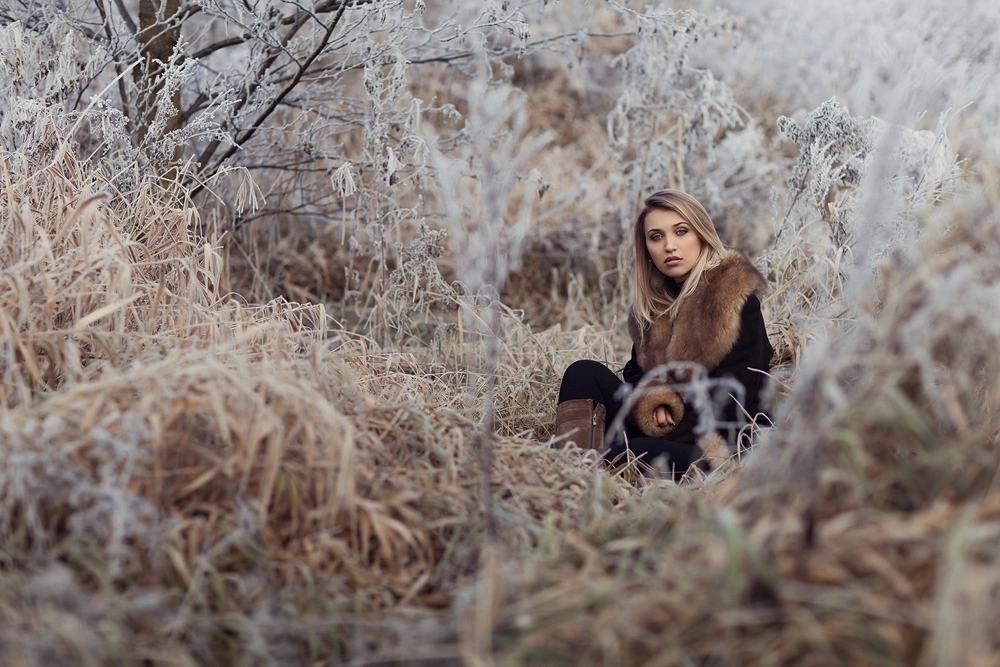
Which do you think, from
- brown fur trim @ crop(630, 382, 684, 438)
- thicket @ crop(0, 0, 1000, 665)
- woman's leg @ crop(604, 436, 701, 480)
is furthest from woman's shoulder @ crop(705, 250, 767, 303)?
woman's leg @ crop(604, 436, 701, 480)

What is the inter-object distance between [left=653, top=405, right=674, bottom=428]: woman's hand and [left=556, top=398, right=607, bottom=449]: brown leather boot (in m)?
0.19

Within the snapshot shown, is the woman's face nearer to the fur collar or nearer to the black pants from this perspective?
the fur collar

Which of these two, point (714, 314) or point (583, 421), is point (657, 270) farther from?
point (583, 421)

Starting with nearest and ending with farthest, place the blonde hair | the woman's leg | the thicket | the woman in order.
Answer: the thicket → the woman's leg → the woman → the blonde hair

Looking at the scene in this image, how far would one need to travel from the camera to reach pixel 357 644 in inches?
57.3

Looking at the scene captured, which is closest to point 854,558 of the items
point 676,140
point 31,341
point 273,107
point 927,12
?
point 31,341

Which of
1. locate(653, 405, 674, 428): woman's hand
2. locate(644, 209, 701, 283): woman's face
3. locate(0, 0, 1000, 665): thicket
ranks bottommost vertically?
locate(653, 405, 674, 428): woman's hand

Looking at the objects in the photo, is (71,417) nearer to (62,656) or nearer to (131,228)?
(62,656)

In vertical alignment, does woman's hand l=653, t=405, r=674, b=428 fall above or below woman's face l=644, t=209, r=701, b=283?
below

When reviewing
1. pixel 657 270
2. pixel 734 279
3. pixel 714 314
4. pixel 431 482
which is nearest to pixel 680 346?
pixel 714 314

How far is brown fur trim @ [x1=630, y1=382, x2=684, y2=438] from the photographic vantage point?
121 inches

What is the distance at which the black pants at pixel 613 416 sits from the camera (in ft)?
9.54

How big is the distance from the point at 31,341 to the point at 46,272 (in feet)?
1.03

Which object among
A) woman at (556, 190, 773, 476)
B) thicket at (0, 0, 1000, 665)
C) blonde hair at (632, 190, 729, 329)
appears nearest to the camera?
thicket at (0, 0, 1000, 665)
